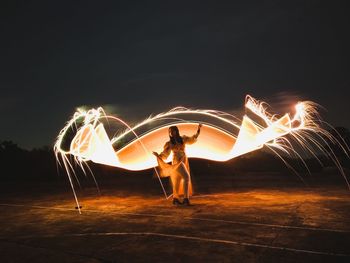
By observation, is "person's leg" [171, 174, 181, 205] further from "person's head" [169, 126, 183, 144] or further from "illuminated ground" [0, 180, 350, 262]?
"person's head" [169, 126, 183, 144]

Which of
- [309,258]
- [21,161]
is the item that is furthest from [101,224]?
[21,161]

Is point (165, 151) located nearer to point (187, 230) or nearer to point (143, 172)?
point (187, 230)

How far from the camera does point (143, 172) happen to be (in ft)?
70.0

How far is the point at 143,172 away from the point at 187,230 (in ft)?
49.0

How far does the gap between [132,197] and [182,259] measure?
656 cm

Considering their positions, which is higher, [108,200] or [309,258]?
[108,200]

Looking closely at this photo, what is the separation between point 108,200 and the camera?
35.9 feet

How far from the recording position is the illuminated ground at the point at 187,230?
517cm

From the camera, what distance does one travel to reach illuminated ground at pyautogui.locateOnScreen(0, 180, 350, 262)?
17.0ft

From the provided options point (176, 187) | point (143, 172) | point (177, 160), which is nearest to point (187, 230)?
point (176, 187)

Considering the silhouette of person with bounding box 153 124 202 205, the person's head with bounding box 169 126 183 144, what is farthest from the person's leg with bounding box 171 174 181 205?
the person's head with bounding box 169 126 183 144

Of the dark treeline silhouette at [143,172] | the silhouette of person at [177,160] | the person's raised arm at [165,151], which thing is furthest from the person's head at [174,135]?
the dark treeline silhouette at [143,172]

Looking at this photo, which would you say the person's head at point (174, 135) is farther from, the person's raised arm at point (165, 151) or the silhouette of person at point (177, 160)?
the person's raised arm at point (165, 151)

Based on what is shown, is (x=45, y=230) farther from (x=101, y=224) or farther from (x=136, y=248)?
(x=136, y=248)
